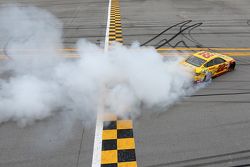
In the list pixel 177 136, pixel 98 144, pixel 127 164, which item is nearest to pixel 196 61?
pixel 177 136

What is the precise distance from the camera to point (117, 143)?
6730 millimetres

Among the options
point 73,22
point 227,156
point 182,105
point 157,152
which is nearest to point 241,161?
point 227,156

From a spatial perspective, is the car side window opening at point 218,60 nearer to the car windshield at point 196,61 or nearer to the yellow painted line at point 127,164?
the car windshield at point 196,61

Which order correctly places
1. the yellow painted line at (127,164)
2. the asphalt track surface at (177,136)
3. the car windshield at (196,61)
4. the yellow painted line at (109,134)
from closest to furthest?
the yellow painted line at (127,164) → the asphalt track surface at (177,136) → the yellow painted line at (109,134) → the car windshield at (196,61)

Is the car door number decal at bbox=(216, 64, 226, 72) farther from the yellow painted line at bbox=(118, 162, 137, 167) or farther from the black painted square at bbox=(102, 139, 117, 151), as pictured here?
the yellow painted line at bbox=(118, 162, 137, 167)

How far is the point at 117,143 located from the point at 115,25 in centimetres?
1112

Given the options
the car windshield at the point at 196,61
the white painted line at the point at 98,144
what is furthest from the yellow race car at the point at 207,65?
the white painted line at the point at 98,144

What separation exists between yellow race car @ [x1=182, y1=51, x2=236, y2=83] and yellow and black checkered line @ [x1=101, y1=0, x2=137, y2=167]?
3.44 metres

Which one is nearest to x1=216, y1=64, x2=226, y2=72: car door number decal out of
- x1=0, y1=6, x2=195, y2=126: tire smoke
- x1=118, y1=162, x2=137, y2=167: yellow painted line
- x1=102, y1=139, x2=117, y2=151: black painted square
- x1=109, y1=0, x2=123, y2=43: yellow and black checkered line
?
x1=0, y1=6, x2=195, y2=126: tire smoke

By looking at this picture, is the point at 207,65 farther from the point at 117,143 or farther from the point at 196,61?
the point at 117,143

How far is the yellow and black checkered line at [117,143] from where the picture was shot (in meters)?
6.15

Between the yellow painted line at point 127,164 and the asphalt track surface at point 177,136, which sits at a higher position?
the asphalt track surface at point 177,136

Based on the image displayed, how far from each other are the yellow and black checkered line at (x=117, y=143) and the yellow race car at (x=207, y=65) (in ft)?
11.3

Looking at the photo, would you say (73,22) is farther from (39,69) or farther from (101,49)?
(39,69)
